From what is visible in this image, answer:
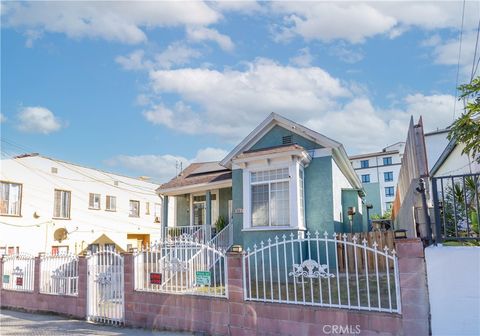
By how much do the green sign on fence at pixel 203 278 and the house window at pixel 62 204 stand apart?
20266mm

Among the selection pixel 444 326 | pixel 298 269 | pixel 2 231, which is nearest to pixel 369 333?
pixel 444 326

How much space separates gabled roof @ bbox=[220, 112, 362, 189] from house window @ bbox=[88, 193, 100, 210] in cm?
1666

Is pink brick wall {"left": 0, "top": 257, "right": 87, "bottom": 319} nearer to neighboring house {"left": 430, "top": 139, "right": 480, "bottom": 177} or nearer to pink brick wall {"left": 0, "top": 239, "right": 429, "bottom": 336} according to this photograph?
pink brick wall {"left": 0, "top": 239, "right": 429, "bottom": 336}

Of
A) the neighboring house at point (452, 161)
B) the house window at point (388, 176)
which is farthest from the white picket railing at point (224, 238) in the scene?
the house window at point (388, 176)

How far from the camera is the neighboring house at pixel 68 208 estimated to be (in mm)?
22016

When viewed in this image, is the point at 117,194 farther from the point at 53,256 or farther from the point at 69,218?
the point at 53,256

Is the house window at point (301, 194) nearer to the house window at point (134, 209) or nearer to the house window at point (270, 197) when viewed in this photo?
the house window at point (270, 197)

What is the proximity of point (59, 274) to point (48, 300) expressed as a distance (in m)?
0.91

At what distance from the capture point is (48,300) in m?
11.1

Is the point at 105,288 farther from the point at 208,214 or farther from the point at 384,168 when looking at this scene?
the point at 384,168

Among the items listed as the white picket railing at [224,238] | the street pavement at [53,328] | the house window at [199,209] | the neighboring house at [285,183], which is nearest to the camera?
the street pavement at [53,328]

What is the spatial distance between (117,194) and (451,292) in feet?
92.9

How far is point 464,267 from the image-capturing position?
207 inches

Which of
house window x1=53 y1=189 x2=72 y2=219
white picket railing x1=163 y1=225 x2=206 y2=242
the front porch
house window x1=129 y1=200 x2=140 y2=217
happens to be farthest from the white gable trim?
house window x1=129 y1=200 x2=140 y2=217
